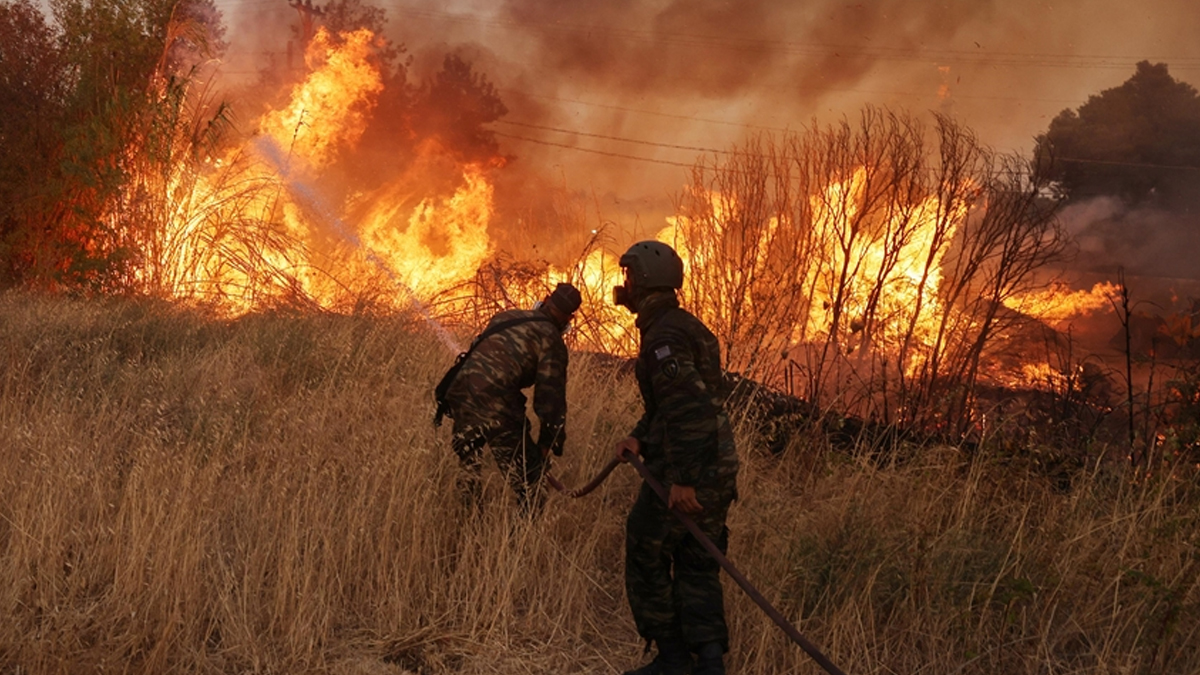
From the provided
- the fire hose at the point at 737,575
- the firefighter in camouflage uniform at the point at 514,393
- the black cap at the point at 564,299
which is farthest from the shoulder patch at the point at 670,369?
the black cap at the point at 564,299

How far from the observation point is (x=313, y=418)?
18.2 ft

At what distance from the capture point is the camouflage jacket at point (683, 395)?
337cm

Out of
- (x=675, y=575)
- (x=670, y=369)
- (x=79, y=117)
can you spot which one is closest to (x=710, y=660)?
(x=675, y=575)

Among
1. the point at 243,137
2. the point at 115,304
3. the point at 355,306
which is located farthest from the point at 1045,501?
the point at 243,137

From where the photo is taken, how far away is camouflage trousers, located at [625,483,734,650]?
3.54 metres

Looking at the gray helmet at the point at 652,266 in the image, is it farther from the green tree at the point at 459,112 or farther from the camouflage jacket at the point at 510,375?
the green tree at the point at 459,112

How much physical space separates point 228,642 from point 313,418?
2069 millimetres

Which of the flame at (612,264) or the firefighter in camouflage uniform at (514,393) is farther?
the flame at (612,264)

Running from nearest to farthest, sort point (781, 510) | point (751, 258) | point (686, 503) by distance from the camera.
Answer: point (686, 503) → point (781, 510) → point (751, 258)

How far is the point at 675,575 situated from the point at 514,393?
4.71 ft

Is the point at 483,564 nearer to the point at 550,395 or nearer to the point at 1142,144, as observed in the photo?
the point at 550,395

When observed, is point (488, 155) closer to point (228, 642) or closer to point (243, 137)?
point (243, 137)

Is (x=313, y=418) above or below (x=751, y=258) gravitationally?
below

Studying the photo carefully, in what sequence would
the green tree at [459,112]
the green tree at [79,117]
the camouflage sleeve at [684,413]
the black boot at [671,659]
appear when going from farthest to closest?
the green tree at [459,112]
the green tree at [79,117]
the black boot at [671,659]
the camouflage sleeve at [684,413]
